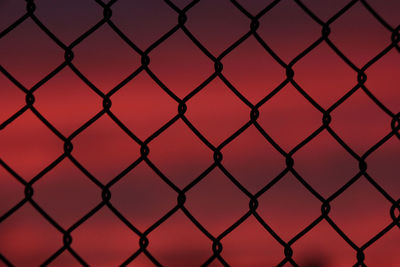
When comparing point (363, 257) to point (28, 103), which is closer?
point (28, 103)

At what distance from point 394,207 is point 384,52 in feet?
1.47

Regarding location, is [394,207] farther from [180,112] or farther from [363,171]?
[180,112]

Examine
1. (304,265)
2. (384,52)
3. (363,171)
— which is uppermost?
(304,265)

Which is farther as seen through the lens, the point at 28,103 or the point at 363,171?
the point at 363,171

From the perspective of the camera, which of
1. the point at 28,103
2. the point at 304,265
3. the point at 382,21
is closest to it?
the point at 28,103

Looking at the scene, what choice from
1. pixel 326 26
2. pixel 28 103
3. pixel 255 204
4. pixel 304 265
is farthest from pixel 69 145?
pixel 304 265

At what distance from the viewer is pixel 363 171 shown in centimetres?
259

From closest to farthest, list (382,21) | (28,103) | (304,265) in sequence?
(28,103)
(382,21)
(304,265)

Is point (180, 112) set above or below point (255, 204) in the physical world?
above

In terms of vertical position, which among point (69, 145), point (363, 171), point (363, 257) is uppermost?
point (69, 145)

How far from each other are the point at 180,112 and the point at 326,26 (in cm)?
49

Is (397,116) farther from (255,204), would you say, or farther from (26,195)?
(26,195)

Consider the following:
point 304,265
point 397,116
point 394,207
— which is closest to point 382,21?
point 397,116

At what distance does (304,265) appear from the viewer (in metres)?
6.45
